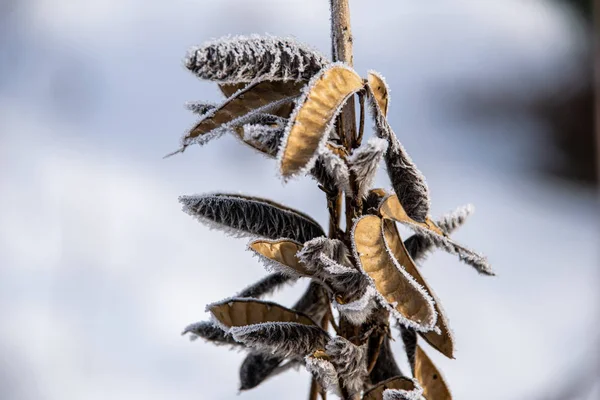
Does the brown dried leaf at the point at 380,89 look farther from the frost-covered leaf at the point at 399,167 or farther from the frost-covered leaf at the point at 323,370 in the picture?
the frost-covered leaf at the point at 323,370

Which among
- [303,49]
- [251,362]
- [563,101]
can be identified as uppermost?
[563,101]

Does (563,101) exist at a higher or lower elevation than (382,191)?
higher

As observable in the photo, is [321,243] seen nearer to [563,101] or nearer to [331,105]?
[331,105]

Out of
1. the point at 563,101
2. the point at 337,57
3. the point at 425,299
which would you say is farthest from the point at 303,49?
the point at 563,101

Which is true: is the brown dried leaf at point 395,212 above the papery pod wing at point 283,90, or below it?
below

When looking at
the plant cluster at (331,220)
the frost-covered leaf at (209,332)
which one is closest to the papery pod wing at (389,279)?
the plant cluster at (331,220)

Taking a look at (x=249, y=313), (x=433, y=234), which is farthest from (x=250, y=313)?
(x=433, y=234)
